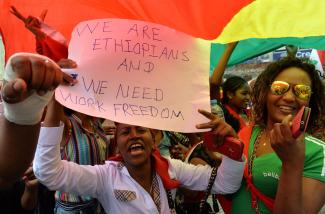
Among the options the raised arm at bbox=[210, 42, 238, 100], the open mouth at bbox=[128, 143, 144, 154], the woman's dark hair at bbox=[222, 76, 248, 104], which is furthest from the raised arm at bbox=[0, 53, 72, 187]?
the woman's dark hair at bbox=[222, 76, 248, 104]

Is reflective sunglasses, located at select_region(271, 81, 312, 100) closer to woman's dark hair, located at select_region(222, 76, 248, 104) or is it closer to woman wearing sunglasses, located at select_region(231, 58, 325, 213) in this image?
woman wearing sunglasses, located at select_region(231, 58, 325, 213)

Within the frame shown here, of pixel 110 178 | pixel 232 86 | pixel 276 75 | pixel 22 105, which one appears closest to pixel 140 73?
pixel 110 178

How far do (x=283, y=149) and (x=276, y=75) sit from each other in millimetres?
551

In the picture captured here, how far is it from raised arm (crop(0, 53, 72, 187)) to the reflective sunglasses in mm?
1078

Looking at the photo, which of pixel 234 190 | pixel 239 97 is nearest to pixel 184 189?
pixel 234 190

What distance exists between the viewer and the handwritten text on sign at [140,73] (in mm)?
1634

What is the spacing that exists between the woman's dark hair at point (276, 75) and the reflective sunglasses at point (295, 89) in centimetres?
9

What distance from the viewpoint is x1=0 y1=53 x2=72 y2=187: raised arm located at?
2.95 feet

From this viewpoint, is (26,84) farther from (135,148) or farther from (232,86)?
(232,86)

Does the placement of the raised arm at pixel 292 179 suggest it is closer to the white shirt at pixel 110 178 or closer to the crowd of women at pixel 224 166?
the crowd of women at pixel 224 166

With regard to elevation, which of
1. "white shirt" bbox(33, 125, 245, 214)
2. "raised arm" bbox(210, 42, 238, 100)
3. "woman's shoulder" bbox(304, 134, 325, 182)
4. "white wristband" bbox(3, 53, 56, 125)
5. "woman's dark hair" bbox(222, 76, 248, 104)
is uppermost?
"woman's dark hair" bbox(222, 76, 248, 104)

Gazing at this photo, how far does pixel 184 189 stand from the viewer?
81.4 inches

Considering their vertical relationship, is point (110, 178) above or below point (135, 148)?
below

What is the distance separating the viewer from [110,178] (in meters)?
1.83
